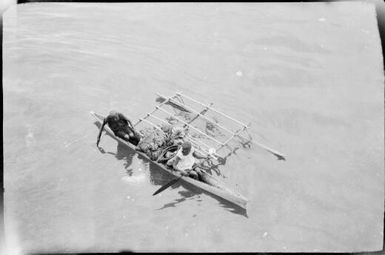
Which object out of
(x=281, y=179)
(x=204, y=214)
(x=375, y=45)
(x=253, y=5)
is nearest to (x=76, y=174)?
(x=204, y=214)

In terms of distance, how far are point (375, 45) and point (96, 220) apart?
9.94m

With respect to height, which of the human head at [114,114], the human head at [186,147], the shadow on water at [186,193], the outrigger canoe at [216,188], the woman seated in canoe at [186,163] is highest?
the human head at [114,114]

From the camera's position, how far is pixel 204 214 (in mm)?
8914

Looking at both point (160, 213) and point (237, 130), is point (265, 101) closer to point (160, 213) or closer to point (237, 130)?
point (237, 130)

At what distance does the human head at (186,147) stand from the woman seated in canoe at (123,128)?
1500 millimetres

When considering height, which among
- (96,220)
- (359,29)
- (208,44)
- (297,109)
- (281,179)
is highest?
(359,29)

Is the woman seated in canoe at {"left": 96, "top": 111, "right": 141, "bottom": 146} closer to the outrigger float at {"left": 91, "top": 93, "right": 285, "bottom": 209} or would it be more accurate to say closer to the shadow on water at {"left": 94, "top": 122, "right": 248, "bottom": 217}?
the outrigger float at {"left": 91, "top": 93, "right": 285, "bottom": 209}

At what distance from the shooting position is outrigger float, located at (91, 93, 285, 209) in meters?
9.09

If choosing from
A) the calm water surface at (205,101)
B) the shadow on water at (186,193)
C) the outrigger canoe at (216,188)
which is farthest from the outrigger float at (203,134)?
the calm water surface at (205,101)

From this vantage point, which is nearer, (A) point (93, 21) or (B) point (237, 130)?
(B) point (237, 130)

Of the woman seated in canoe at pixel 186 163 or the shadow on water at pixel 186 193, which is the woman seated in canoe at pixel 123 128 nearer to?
the shadow on water at pixel 186 193

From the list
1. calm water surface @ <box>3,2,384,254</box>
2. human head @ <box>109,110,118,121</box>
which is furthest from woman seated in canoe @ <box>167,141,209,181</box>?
human head @ <box>109,110,118,121</box>

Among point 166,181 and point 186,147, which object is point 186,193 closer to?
point 166,181

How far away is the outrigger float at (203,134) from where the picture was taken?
9.09 metres
